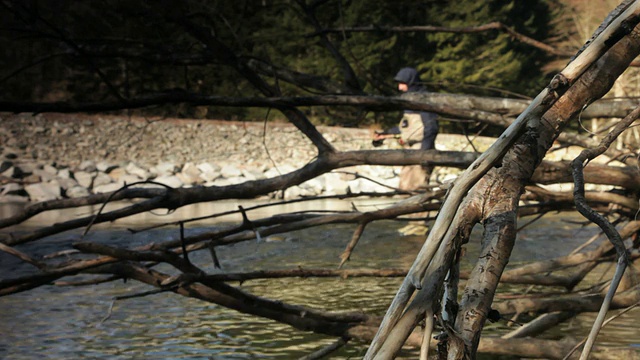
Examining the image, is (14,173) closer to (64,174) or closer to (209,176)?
(64,174)

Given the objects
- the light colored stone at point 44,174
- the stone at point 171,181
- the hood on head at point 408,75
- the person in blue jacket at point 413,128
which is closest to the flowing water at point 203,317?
the person in blue jacket at point 413,128

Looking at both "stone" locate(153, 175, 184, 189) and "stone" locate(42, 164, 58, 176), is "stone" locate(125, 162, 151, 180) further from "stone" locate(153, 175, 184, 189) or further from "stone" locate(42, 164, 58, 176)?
"stone" locate(42, 164, 58, 176)

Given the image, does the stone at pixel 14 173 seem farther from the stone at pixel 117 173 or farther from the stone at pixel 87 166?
the stone at pixel 117 173

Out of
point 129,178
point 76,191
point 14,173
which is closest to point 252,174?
point 129,178

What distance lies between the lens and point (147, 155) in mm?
26297

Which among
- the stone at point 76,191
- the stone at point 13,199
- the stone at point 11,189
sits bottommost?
the stone at point 13,199

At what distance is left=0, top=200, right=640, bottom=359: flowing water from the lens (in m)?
5.03

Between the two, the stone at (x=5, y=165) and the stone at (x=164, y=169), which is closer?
the stone at (x=5, y=165)

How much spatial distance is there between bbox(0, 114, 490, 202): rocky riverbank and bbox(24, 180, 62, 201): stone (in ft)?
0.08

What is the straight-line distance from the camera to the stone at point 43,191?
2035 centimetres

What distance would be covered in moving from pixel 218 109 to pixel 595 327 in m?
31.2

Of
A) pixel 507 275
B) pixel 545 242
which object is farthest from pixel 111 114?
pixel 507 275

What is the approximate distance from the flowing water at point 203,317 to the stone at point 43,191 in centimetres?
1087

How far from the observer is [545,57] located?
129ft
